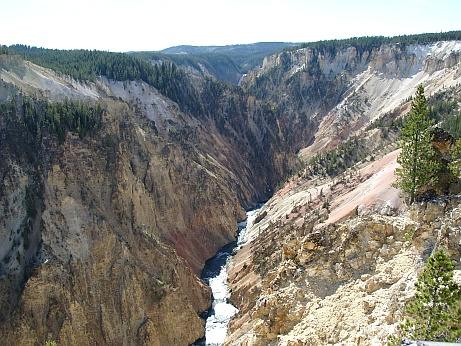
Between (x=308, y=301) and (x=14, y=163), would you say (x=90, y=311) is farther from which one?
(x=308, y=301)

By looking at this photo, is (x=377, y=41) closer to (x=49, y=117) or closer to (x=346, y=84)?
(x=346, y=84)

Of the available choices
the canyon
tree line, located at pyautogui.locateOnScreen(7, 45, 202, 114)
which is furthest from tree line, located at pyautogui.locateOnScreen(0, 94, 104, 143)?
tree line, located at pyautogui.locateOnScreen(7, 45, 202, 114)

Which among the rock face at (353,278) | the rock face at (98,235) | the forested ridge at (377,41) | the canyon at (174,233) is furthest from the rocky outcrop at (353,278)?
the forested ridge at (377,41)

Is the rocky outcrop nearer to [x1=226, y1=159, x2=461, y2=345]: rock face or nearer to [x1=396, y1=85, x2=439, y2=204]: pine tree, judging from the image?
[x1=226, y1=159, x2=461, y2=345]: rock face

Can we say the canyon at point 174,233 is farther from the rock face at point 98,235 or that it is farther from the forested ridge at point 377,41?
the forested ridge at point 377,41

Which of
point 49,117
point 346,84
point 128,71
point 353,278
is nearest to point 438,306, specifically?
point 353,278
